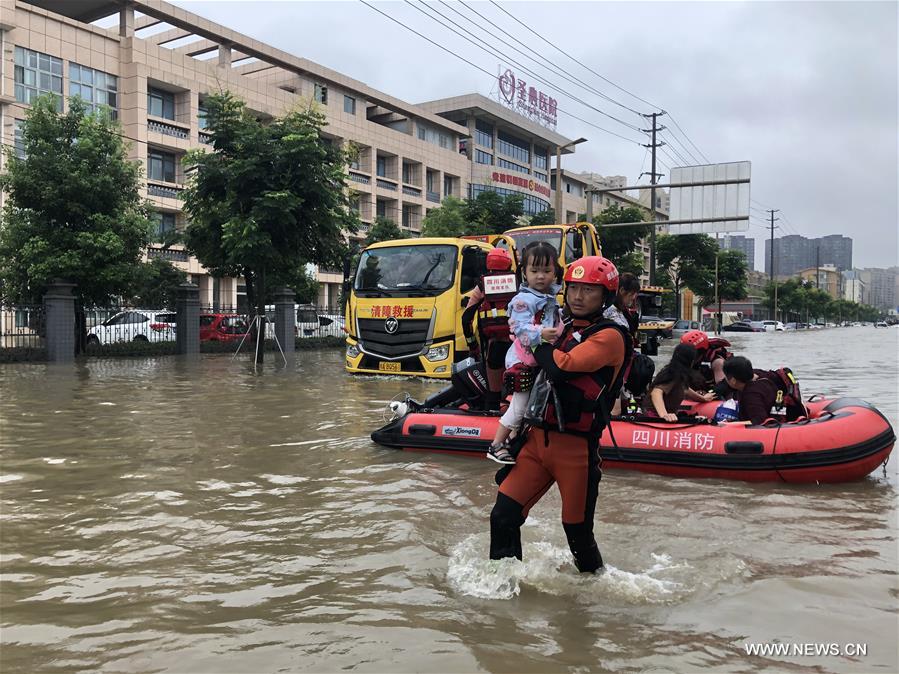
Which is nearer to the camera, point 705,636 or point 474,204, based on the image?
point 705,636

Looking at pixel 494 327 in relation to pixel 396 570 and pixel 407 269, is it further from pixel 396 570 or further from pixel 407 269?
pixel 407 269

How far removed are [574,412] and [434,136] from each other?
61.0 m

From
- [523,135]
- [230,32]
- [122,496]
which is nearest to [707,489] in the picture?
[122,496]

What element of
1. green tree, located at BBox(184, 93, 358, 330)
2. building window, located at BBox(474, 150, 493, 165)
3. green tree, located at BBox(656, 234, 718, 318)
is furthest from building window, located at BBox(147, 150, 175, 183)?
green tree, located at BBox(656, 234, 718, 318)

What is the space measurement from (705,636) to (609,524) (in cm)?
185

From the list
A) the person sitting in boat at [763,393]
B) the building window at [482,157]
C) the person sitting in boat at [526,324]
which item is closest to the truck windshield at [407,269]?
the person sitting in boat at [763,393]

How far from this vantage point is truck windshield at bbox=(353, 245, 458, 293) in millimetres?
12219

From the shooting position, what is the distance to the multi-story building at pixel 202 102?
35.1 meters

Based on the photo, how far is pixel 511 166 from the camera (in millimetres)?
71062

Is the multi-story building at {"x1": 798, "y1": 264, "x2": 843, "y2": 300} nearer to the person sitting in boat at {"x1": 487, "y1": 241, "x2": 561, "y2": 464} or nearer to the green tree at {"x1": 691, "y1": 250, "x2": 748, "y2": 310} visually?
the green tree at {"x1": 691, "y1": 250, "x2": 748, "y2": 310}

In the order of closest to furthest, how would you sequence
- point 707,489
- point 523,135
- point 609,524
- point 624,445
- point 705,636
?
1. point 705,636
2. point 609,524
3. point 707,489
4. point 624,445
5. point 523,135

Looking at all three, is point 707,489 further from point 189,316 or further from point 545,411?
point 189,316

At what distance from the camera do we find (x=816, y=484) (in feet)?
21.4

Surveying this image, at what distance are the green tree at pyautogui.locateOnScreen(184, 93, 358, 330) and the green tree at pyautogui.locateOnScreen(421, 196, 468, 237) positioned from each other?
11740mm
